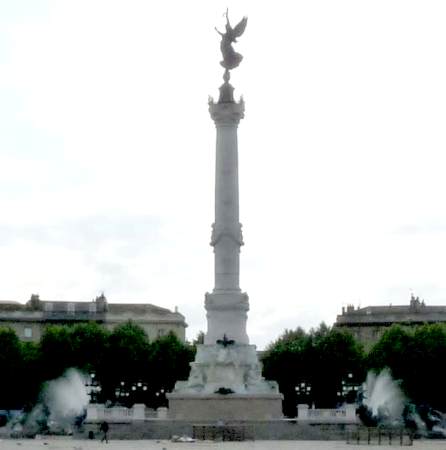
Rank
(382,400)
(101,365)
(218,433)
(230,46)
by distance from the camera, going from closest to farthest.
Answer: (218,433) < (230,46) < (382,400) < (101,365)

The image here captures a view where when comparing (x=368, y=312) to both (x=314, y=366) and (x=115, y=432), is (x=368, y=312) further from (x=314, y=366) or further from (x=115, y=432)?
(x=115, y=432)

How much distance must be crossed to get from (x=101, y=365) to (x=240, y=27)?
108 ft

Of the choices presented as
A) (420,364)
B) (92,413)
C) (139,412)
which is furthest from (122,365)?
(420,364)

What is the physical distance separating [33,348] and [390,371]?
32.0 meters

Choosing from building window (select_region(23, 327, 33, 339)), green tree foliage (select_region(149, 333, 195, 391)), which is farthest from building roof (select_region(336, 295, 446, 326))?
green tree foliage (select_region(149, 333, 195, 391))

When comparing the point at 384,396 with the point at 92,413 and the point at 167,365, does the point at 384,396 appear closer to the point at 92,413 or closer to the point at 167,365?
the point at 167,365

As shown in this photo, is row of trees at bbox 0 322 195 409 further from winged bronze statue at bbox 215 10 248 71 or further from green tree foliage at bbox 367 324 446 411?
winged bronze statue at bbox 215 10 248 71

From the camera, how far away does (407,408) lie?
3652 inches

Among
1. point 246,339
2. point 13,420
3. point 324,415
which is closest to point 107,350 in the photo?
point 13,420

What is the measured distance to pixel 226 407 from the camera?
76625 millimetres

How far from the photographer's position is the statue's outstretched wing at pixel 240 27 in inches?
3408

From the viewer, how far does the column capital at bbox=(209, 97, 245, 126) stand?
8344 centimetres

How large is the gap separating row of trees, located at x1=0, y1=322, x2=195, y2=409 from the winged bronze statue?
2858 centimetres

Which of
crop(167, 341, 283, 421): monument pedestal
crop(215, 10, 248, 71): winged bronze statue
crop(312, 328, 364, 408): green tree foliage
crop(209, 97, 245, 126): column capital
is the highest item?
crop(215, 10, 248, 71): winged bronze statue
